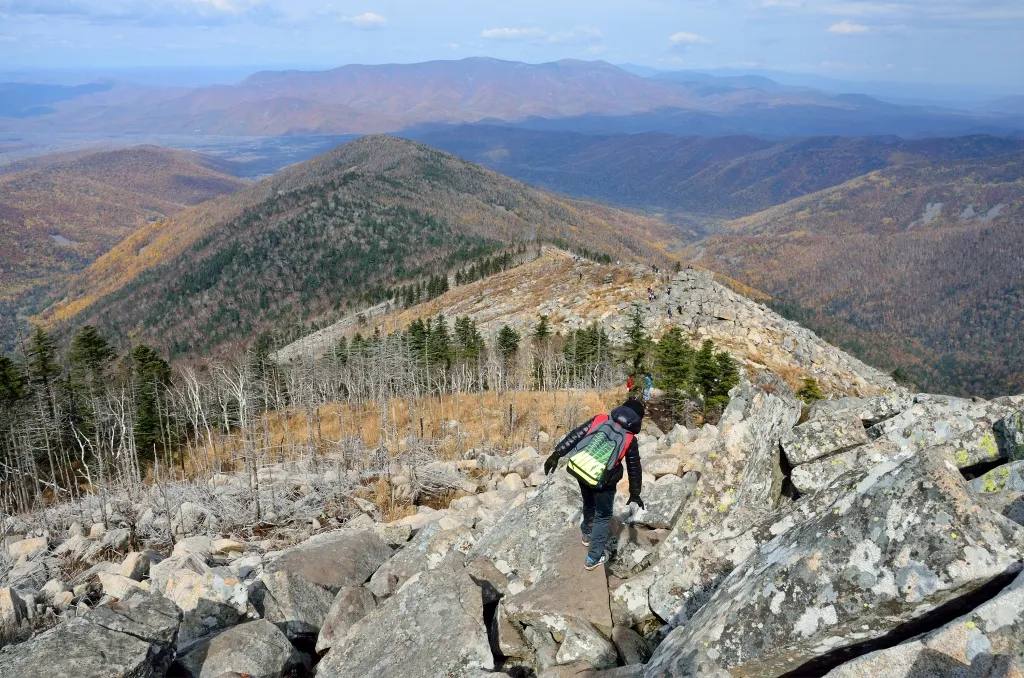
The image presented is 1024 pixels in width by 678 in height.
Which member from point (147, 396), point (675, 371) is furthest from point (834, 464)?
point (147, 396)

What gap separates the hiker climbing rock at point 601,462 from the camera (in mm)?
9195

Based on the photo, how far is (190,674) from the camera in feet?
27.0

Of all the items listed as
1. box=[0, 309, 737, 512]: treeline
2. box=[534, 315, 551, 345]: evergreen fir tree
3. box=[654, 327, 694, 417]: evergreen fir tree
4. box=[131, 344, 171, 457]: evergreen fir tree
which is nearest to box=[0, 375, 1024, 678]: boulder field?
box=[0, 309, 737, 512]: treeline

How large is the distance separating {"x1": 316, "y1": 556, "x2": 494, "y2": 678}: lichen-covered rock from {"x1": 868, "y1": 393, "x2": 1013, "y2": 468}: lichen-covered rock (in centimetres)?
720

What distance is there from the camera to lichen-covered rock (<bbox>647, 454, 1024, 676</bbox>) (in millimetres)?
5387

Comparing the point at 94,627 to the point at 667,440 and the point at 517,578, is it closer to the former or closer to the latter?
the point at 517,578

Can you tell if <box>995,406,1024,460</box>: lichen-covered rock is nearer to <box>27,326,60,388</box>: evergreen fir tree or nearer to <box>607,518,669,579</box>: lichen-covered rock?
<box>607,518,669,579</box>: lichen-covered rock

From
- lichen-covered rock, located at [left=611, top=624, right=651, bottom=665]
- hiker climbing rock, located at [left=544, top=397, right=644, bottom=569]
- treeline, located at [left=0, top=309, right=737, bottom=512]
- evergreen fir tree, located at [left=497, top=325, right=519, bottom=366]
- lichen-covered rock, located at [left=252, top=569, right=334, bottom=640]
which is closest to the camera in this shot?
lichen-covered rock, located at [left=611, top=624, right=651, bottom=665]

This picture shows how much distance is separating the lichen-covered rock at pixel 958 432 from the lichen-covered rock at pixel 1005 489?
0.96 meters

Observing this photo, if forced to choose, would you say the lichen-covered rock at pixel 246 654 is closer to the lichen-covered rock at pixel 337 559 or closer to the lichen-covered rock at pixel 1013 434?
the lichen-covered rock at pixel 337 559

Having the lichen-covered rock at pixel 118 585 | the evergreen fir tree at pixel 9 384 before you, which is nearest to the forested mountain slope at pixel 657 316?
the evergreen fir tree at pixel 9 384

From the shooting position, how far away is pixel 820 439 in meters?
9.85

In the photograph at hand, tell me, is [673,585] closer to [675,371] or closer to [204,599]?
[204,599]

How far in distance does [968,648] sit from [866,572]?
1018 millimetres
